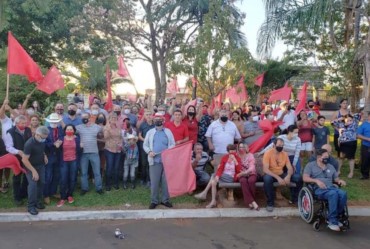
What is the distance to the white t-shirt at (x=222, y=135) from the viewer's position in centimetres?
841

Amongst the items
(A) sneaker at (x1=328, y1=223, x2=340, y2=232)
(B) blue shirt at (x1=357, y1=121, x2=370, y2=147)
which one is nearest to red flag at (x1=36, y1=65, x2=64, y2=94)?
(A) sneaker at (x1=328, y1=223, x2=340, y2=232)

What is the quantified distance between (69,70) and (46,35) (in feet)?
14.2

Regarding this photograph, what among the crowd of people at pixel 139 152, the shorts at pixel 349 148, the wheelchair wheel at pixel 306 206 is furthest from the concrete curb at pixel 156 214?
the shorts at pixel 349 148

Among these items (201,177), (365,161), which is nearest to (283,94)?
(365,161)

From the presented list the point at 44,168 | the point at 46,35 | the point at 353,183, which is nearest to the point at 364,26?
the point at 353,183

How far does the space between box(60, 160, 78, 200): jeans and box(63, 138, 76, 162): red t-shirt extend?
0.10 meters

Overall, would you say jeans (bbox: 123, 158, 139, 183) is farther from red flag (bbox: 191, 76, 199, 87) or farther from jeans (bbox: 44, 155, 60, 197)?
red flag (bbox: 191, 76, 199, 87)

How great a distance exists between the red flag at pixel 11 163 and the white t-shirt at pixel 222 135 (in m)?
3.86

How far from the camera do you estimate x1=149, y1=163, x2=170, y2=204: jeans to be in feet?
24.6

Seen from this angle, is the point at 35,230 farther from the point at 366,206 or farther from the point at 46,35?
the point at 46,35

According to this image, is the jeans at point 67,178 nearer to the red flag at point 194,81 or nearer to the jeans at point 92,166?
the jeans at point 92,166

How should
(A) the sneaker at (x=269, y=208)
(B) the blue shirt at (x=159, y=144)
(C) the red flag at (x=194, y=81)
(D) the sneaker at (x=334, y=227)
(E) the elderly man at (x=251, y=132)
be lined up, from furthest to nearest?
(C) the red flag at (x=194, y=81)
(E) the elderly man at (x=251, y=132)
(B) the blue shirt at (x=159, y=144)
(A) the sneaker at (x=269, y=208)
(D) the sneaker at (x=334, y=227)

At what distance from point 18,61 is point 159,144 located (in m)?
3.57

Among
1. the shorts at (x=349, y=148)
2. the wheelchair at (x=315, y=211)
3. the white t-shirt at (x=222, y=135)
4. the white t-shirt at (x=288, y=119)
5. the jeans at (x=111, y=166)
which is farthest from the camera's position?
the white t-shirt at (x=288, y=119)
